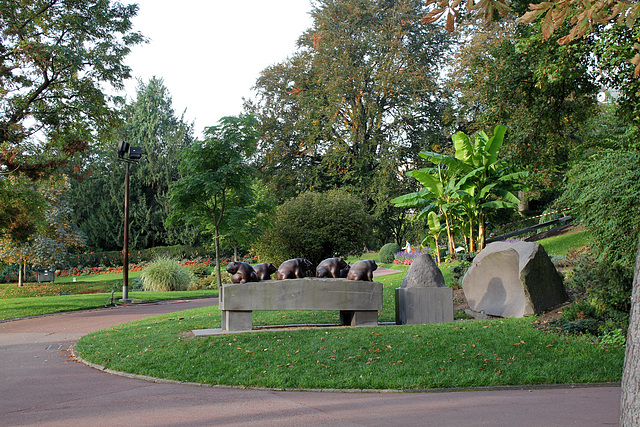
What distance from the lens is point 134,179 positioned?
42.0 meters

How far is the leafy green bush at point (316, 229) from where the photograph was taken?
22.8 m

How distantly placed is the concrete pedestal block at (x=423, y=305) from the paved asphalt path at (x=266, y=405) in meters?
3.69

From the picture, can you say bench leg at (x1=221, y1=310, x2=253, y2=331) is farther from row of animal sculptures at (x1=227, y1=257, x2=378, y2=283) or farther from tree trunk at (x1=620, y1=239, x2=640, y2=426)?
tree trunk at (x1=620, y1=239, x2=640, y2=426)

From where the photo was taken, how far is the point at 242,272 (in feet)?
30.3

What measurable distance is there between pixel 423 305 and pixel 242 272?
3.58 m

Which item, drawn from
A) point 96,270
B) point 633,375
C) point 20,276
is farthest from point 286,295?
point 96,270

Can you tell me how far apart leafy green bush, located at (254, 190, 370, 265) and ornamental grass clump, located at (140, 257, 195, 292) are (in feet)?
15.1

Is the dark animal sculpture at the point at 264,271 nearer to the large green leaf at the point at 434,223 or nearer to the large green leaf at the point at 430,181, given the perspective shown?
the large green leaf at the point at 430,181

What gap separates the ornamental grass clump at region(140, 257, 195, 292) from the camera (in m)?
24.6

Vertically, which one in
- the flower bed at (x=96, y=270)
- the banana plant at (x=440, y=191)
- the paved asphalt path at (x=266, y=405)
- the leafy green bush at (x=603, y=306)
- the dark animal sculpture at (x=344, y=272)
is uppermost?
the banana plant at (x=440, y=191)

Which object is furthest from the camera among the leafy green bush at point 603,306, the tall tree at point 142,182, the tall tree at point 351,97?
the tall tree at point 142,182

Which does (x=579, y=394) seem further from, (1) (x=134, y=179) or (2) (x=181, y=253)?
(1) (x=134, y=179)

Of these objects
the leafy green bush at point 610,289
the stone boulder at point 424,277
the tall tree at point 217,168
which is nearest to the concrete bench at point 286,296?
the stone boulder at point 424,277

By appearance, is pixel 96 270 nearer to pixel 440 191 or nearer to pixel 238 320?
pixel 440 191
